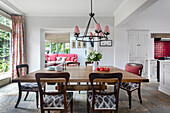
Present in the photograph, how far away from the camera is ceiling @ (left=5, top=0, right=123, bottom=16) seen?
3.81 meters

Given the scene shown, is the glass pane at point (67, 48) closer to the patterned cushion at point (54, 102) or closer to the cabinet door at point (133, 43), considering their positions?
the cabinet door at point (133, 43)

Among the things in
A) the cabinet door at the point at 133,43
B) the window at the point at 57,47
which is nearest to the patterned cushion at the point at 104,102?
the cabinet door at the point at 133,43

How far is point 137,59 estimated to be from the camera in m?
5.12

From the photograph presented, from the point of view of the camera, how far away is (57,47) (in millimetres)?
9516

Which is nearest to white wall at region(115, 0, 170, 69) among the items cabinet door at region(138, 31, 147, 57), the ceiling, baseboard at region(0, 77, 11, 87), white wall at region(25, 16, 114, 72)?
cabinet door at region(138, 31, 147, 57)

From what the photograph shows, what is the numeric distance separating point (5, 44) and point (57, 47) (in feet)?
16.9

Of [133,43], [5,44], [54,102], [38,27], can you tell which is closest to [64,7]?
[38,27]

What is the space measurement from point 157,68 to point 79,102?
12.6 ft

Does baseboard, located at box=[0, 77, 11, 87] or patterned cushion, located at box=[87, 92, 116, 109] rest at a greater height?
patterned cushion, located at box=[87, 92, 116, 109]

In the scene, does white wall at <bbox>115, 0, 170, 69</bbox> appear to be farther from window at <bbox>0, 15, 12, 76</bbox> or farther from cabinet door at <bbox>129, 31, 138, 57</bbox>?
window at <bbox>0, 15, 12, 76</bbox>

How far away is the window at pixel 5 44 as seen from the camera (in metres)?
4.20

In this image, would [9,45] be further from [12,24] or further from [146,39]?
[146,39]

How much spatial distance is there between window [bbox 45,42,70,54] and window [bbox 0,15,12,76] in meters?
4.94

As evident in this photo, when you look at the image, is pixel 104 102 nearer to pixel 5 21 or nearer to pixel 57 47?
pixel 5 21
